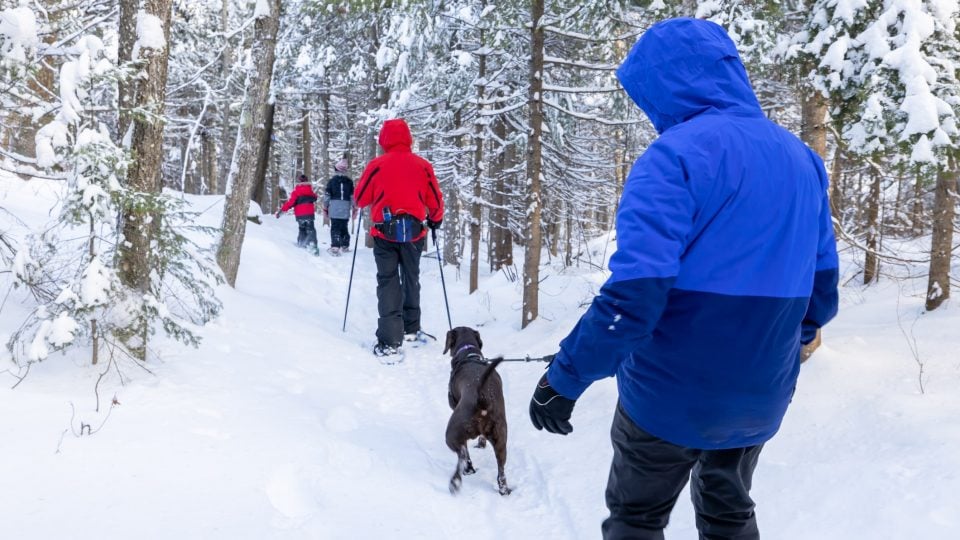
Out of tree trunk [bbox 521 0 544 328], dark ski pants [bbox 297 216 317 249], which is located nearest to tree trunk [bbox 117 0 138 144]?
tree trunk [bbox 521 0 544 328]

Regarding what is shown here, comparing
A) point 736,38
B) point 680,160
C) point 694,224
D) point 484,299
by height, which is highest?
point 736,38

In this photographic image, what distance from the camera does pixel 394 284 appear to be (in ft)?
24.3

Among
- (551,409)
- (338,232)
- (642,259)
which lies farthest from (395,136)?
(338,232)

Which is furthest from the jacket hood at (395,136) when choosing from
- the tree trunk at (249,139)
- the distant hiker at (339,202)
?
the distant hiker at (339,202)

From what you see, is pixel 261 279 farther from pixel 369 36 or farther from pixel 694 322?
pixel 369 36

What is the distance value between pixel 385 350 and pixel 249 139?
3587 millimetres

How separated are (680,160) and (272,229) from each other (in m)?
15.1

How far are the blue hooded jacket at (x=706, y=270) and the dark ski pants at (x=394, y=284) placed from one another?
5.38 m

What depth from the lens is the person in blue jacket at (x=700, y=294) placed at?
1844mm

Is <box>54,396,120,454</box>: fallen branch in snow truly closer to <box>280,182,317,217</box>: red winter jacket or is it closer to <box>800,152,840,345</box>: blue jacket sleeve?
<box>800,152,840,345</box>: blue jacket sleeve

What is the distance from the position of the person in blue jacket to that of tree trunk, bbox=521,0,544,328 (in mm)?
5801

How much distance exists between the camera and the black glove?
2143 millimetres

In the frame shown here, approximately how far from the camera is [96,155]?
12.2ft

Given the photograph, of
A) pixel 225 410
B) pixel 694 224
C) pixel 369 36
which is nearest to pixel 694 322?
pixel 694 224
